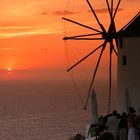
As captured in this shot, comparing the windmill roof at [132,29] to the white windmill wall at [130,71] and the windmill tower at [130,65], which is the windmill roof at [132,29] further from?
the white windmill wall at [130,71]

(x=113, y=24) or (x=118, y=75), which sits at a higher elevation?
(x=113, y=24)

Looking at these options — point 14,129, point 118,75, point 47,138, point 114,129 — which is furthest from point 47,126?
point 114,129

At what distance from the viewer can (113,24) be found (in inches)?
1055

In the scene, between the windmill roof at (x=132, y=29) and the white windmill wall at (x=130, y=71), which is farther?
the windmill roof at (x=132, y=29)

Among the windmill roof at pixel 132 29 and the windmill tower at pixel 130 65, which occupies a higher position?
the windmill roof at pixel 132 29

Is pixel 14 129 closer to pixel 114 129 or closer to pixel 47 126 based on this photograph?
pixel 47 126

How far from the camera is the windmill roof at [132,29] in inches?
1068

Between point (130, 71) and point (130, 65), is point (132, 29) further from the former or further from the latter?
point (130, 71)

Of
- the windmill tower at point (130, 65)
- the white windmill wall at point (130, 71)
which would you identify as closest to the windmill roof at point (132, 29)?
the windmill tower at point (130, 65)

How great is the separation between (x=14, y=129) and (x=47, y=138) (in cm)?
1316

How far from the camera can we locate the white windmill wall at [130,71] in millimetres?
26719

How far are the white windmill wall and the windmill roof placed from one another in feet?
0.93

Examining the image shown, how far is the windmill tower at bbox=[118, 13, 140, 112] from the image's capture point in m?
26.7

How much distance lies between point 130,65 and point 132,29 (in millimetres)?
2108
